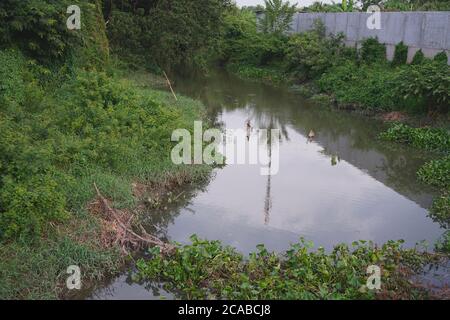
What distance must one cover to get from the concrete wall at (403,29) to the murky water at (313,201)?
4.46 meters

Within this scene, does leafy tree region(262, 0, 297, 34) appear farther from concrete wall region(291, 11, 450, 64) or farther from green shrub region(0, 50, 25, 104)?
green shrub region(0, 50, 25, 104)

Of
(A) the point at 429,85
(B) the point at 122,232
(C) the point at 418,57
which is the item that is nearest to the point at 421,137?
(A) the point at 429,85

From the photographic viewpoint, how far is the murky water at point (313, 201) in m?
8.68

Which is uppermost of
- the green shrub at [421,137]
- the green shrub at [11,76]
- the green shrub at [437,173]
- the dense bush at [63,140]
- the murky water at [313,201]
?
the green shrub at [11,76]

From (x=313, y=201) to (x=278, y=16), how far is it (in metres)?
24.1

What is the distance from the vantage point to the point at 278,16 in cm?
3195

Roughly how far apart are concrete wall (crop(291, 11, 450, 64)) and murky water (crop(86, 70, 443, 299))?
446 cm

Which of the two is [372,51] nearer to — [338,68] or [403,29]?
[338,68]

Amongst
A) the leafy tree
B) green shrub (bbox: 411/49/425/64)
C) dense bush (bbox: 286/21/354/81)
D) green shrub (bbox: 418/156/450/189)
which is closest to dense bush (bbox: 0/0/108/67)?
green shrub (bbox: 418/156/450/189)

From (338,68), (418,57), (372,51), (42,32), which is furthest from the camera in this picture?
(338,68)

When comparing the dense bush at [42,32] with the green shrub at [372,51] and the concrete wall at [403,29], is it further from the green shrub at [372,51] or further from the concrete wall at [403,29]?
the green shrub at [372,51]

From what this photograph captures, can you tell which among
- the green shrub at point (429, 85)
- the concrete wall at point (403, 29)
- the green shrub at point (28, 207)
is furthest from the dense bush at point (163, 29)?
the green shrub at point (28, 207)

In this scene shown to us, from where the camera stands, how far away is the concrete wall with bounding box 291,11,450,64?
57.5 feet
